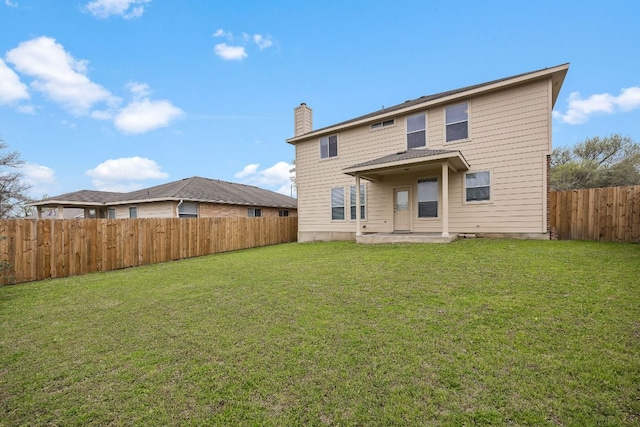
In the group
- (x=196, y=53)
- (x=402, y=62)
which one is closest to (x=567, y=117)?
(x=402, y=62)

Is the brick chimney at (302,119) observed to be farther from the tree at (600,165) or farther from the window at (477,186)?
the tree at (600,165)

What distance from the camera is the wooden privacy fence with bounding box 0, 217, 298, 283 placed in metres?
7.00

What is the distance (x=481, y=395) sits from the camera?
2176 millimetres

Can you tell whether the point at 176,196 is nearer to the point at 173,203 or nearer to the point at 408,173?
the point at 173,203

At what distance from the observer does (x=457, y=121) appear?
419 inches

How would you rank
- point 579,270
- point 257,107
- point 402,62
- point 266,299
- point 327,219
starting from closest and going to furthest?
point 266,299 → point 579,270 → point 327,219 → point 402,62 → point 257,107

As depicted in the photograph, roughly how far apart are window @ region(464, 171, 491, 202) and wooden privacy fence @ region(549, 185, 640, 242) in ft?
7.15

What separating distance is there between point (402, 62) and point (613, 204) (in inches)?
441

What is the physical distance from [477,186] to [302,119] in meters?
9.25

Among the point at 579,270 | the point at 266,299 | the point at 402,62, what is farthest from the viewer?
the point at 402,62

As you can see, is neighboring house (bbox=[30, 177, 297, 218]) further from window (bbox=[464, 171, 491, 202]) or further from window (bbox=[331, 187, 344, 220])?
window (bbox=[464, 171, 491, 202])

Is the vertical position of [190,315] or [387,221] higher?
A: [387,221]

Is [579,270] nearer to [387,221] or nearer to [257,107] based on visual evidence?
[387,221]

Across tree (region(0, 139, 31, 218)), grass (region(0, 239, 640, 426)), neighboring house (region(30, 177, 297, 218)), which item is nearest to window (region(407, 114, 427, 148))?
grass (region(0, 239, 640, 426))
